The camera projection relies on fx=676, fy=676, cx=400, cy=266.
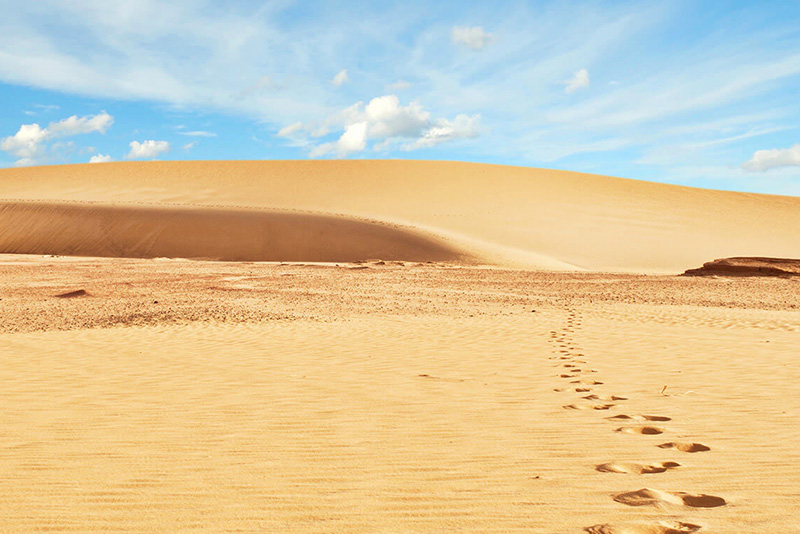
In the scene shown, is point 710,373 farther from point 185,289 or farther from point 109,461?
point 185,289

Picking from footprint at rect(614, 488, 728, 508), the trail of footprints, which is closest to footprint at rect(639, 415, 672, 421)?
the trail of footprints

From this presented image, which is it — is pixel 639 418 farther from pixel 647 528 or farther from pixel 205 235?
pixel 205 235

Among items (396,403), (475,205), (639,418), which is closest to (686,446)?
(639,418)

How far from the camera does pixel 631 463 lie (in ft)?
14.0

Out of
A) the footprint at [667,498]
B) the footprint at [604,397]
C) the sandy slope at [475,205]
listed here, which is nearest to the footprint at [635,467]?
the footprint at [667,498]

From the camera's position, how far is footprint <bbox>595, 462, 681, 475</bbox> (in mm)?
4129

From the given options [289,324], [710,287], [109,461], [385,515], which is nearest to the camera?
[385,515]

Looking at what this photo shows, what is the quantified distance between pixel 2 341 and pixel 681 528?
10592 mm

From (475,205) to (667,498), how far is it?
50319 millimetres

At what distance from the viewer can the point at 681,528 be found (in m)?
3.14

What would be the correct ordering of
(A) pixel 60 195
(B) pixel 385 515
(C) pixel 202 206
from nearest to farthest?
(B) pixel 385 515 → (C) pixel 202 206 → (A) pixel 60 195

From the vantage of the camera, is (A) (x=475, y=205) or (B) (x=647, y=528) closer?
(B) (x=647, y=528)

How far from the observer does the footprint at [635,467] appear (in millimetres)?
4129

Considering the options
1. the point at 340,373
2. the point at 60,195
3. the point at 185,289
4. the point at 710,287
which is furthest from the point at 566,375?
the point at 60,195
